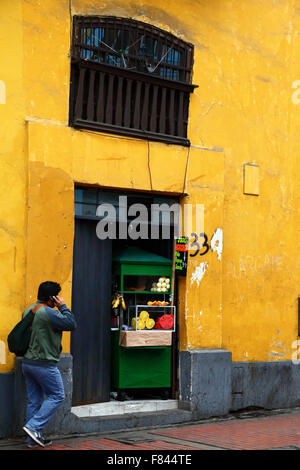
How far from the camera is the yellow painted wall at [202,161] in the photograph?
320 inches

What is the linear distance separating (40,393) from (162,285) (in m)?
2.71

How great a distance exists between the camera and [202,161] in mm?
9672

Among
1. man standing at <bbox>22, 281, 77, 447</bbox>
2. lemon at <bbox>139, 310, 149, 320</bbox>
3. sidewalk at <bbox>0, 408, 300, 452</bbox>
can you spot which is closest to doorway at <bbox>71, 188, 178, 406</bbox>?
lemon at <bbox>139, 310, 149, 320</bbox>

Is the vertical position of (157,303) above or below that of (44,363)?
above

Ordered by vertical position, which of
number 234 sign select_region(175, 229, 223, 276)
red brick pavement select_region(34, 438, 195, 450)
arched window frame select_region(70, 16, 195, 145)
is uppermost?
arched window frame select_region(70, 16, 195, 145)

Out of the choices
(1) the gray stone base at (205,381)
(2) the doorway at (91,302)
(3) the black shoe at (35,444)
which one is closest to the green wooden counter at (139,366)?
(2) the doorway at (91,302)

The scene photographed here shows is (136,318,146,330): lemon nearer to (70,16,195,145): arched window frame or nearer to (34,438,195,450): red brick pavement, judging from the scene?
(34,438,195,450): red brick pavement

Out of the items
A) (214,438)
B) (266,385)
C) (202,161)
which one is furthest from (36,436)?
(202,161)

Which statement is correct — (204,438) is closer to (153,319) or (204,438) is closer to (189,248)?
(153,319)

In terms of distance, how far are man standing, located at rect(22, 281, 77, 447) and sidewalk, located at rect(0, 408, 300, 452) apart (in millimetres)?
328

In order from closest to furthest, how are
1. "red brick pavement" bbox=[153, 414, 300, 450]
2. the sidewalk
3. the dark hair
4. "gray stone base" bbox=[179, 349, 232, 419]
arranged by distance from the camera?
the dark hair
the sidewalk
"red brick pavement" bbox=[153, 414, 300, 450]
"gray stone base" bbox=[179, 349, 232, 419]

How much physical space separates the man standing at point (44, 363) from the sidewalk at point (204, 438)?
0.33 meters

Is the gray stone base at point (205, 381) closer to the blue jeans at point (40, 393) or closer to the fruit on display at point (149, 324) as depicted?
the fruit on display at point (149, 324)

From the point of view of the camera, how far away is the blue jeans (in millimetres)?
7059
